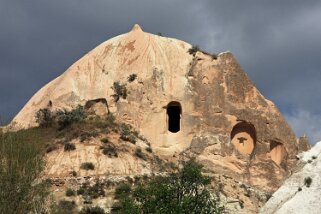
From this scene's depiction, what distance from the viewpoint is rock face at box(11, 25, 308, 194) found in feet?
184

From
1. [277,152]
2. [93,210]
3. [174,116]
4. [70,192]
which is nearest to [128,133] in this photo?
[174,116]

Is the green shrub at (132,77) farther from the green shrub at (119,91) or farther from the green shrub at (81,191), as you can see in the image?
the green shrub at (81,191)

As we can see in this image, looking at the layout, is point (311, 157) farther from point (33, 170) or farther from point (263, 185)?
point (263, 185)

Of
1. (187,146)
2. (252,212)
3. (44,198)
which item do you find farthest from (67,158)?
(44,198)

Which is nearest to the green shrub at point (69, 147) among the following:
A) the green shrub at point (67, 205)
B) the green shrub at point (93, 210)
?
the green shrub at point (67, 205)

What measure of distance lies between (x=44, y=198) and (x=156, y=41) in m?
29.5

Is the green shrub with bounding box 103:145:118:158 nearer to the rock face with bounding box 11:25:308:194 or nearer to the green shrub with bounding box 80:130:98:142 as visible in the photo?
the green shrub with bounding box 80:130:98:142

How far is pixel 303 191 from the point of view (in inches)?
1023

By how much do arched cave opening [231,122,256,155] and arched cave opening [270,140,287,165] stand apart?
6.03ft

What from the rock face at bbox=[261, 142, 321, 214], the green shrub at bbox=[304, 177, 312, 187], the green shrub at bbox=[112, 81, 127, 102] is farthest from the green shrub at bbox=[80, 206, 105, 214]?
the green shrub at bbox=[304, 177, 312, 187]

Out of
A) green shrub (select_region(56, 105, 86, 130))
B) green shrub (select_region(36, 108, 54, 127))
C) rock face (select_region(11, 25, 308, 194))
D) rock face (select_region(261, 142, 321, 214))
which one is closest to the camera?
rock face (select_region(261, 142, 321, 214))

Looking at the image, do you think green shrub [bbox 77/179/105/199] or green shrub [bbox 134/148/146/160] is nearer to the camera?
green shrub [bbox 77/179/105/199]

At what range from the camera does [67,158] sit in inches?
2023

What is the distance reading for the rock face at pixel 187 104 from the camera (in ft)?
184
